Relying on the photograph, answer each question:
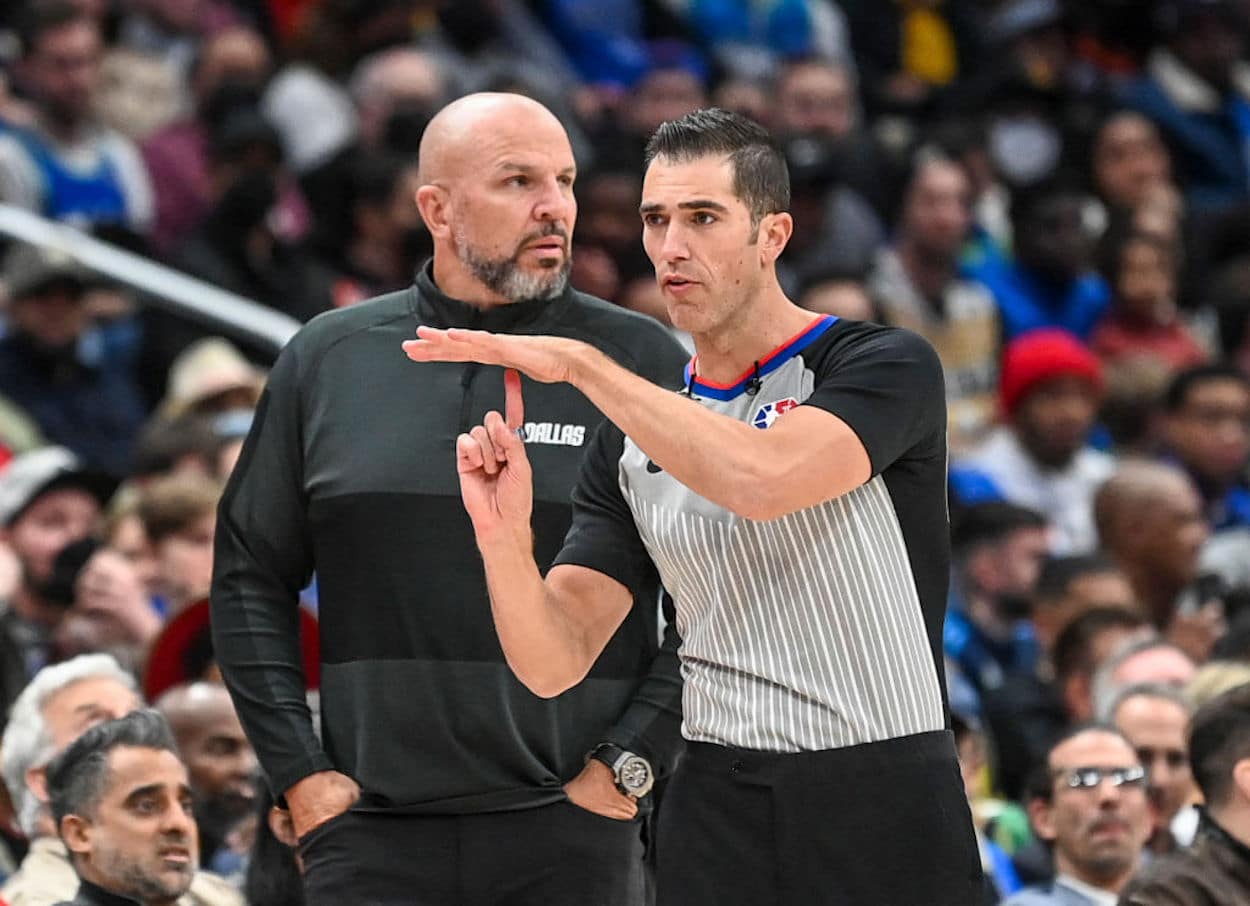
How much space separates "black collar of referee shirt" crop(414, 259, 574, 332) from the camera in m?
4.45

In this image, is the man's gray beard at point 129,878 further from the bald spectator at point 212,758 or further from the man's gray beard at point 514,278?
the man's gray beard at point 514,278

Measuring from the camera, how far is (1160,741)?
6559 mm

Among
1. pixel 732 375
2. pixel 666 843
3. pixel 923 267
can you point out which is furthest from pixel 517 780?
pixel 923 267

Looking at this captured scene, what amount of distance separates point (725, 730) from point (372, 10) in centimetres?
755

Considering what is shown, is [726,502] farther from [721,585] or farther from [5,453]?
[5,453]

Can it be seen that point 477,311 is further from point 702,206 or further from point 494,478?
point 702,206

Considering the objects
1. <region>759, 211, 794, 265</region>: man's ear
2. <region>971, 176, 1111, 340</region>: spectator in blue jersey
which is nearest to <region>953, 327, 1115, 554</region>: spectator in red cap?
<region>971, 176, 1111, 340</region>: spectator in blue jersey

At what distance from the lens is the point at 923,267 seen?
35.3 ft

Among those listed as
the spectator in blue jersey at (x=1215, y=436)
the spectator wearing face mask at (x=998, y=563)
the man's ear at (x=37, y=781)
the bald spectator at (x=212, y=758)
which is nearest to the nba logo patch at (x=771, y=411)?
the man's ear at (x=37, y=781)

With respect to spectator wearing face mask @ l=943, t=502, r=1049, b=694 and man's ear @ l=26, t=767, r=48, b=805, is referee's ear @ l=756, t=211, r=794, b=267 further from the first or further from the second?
spectator wearing face mask @ l=943, t=502, r=1049, b=694

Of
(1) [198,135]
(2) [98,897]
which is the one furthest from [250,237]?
(2) [98,897]

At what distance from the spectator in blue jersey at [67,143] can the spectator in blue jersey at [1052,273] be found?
4066mm

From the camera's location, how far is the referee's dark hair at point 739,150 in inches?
143

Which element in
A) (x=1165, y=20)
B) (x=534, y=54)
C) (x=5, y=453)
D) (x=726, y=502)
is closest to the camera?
(x=726, y=502)
